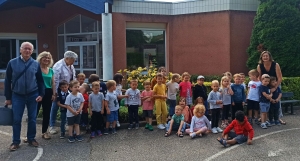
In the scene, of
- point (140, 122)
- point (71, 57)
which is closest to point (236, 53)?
point (140, 122)

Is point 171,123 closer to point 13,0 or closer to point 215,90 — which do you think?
point 215,90

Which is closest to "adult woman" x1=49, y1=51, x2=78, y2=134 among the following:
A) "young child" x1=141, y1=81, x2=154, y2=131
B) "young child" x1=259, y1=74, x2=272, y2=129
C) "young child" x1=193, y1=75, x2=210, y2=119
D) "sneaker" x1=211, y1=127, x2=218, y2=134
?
"young child" x1=141, y1=81, x2=154, y2=131

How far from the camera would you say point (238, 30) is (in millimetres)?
14969

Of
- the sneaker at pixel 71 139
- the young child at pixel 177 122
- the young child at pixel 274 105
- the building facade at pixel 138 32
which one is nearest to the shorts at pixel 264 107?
the young child at pixel 274 105

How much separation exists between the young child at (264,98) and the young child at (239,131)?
1477mm

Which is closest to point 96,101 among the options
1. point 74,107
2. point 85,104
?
point 85,104

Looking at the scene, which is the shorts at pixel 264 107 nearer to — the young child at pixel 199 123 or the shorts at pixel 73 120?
the young child at pixel 199 123

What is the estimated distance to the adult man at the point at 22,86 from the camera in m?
6.55

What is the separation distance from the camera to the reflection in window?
15.5 m

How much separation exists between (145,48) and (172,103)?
7491mm

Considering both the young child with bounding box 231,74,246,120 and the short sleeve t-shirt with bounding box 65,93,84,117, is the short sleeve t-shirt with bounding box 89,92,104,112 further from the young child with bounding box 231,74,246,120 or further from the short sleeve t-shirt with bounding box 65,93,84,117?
the young child with bounding box 231,74,246,120

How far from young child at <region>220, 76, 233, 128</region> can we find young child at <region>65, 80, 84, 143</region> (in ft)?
11.1

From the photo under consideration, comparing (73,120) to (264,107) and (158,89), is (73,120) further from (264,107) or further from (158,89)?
(264,107)

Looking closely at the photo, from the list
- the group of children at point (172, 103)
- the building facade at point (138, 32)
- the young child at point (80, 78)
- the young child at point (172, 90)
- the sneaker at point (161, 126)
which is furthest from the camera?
the building facade at point (138, 32)
